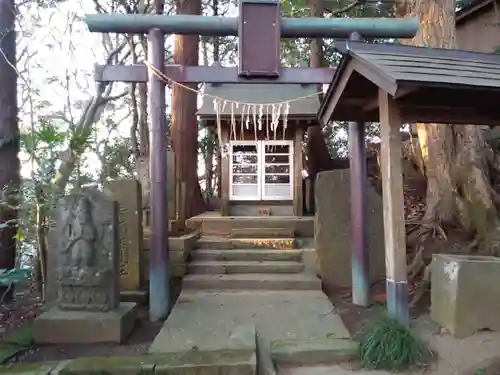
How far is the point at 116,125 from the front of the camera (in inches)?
790

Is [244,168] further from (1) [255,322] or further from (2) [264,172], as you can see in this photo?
(1) [255,322]

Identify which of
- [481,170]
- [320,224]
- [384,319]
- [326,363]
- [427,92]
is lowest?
[326,363]

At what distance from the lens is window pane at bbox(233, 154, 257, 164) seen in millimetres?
11570

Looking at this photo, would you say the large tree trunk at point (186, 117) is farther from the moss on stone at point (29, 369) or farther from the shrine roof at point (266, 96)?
the moss on stone at point (29, 369)

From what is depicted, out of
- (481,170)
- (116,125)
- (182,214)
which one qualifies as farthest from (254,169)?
(116,125)

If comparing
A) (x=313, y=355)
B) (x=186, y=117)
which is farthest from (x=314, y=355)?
(x=186, y=117)

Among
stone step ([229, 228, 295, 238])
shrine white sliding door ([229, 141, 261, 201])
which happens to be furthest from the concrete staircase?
shrine white sliding door ([229, 141, 261, 201])

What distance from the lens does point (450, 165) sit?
296 inches

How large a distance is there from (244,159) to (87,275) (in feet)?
22.7

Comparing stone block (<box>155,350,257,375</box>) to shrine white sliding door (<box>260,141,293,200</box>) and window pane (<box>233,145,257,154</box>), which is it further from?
window pane (<box>233,145,257,154</box>)

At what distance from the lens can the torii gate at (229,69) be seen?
5859 millimetres

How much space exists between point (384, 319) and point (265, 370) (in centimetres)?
137

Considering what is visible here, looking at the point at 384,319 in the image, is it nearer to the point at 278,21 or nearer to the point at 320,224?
the point at 320,224

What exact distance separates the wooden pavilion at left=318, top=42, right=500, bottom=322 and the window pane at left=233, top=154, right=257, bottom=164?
233 inches
